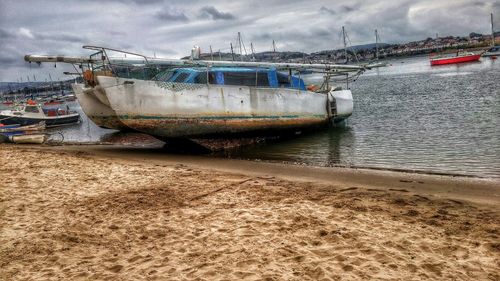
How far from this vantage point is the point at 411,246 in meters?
5.02

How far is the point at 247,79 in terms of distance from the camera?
15438 mm

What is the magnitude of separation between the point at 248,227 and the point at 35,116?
33.0 metres

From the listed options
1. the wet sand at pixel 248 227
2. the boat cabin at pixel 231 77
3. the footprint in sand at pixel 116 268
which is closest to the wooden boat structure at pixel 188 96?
the boat cabin at pixel 231 77

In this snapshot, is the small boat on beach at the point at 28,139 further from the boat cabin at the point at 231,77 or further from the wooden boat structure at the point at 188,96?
the boat cabin at the point at 231,77

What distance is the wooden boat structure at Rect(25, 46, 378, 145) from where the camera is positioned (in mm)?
13328

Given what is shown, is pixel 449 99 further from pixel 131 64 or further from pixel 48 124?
pixel 48 124

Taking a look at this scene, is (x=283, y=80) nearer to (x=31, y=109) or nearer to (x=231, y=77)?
(x=231, y=77)

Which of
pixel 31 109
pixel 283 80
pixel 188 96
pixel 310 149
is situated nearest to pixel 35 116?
pixel 31 109

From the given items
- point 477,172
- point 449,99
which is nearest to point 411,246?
point 477,172

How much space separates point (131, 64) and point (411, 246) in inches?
456

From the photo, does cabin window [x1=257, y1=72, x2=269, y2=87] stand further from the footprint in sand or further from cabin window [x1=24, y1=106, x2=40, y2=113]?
cabin window [x1=24, y1=106, x2=40, y2=113]

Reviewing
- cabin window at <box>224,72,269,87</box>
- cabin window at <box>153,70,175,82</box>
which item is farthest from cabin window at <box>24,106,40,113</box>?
cabin window at <box>224,72,269,87</box>

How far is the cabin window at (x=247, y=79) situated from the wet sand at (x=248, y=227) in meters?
6.19

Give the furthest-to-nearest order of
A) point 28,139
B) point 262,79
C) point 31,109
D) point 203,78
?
point 31,109, point 28,139, point 262,79, point 203,78
